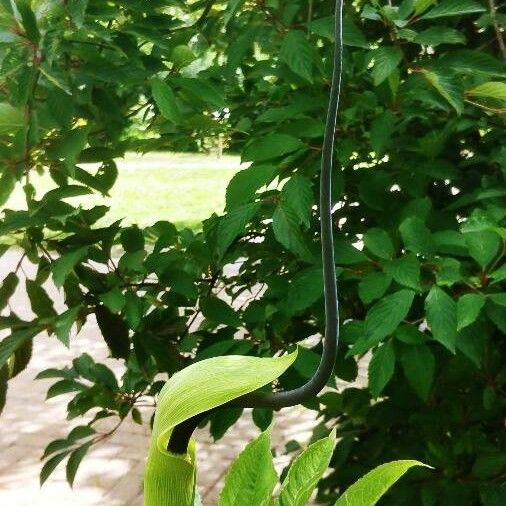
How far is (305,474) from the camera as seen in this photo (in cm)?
40

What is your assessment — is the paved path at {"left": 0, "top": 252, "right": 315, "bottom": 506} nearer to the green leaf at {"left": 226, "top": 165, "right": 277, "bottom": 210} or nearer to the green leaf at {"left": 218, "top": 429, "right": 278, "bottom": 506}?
the green leaf at {"left": 226, "top": 165, "right": 277, "bottom": 210}

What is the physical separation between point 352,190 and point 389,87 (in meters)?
0.30

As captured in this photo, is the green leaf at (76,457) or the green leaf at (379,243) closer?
the green leaf at (379,243)

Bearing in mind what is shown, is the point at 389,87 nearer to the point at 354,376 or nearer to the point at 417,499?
the point at 354,376

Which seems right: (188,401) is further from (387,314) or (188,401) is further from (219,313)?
(219,313)

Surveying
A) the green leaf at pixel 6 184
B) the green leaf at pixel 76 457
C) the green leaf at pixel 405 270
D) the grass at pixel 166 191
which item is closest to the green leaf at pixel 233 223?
the green leaf at pixel 405 270

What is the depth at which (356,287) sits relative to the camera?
60.2 inches

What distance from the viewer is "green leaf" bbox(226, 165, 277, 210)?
4.65ft

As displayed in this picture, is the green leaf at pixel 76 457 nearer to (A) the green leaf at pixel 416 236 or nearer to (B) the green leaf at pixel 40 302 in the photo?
(B) the green leaf at pixel 40 302

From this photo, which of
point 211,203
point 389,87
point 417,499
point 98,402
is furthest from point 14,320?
point 211,203

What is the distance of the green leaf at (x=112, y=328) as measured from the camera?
1525 millimetres

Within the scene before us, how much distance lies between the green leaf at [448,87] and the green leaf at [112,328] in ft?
2.36

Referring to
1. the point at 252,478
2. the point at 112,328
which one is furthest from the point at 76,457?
the point at 252,478

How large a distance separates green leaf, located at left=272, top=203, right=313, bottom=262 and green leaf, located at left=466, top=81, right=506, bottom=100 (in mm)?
364
